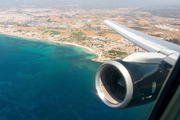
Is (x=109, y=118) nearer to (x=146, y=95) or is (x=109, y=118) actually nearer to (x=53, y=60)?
(x=146, y=95)

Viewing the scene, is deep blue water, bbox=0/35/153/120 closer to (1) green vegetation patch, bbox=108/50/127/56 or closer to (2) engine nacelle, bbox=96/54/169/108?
(1) green vegetation patch, bbox=108/50/127/56

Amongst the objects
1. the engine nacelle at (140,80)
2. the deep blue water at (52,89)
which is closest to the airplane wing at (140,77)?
the engine nacelle at (140,80)

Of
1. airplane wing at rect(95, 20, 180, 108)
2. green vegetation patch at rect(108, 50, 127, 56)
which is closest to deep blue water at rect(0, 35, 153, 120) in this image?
green vegetation patch at rect(108, 50, 127, 56)

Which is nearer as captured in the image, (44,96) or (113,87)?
(113,87)

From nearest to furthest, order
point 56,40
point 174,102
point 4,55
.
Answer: point 174,102 → point 4,55 → point 56,40

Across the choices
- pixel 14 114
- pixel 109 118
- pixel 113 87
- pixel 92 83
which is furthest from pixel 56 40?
pixel 113 87

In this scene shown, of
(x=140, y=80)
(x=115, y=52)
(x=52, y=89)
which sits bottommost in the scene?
(x=52, y=89)

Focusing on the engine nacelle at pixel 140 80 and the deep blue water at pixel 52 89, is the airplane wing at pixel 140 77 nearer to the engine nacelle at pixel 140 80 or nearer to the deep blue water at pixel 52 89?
the engine nacelle at pixel 140 80

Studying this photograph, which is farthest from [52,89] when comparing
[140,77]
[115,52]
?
[115,52]

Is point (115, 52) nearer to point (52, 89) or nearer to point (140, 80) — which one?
point (52, 89)
